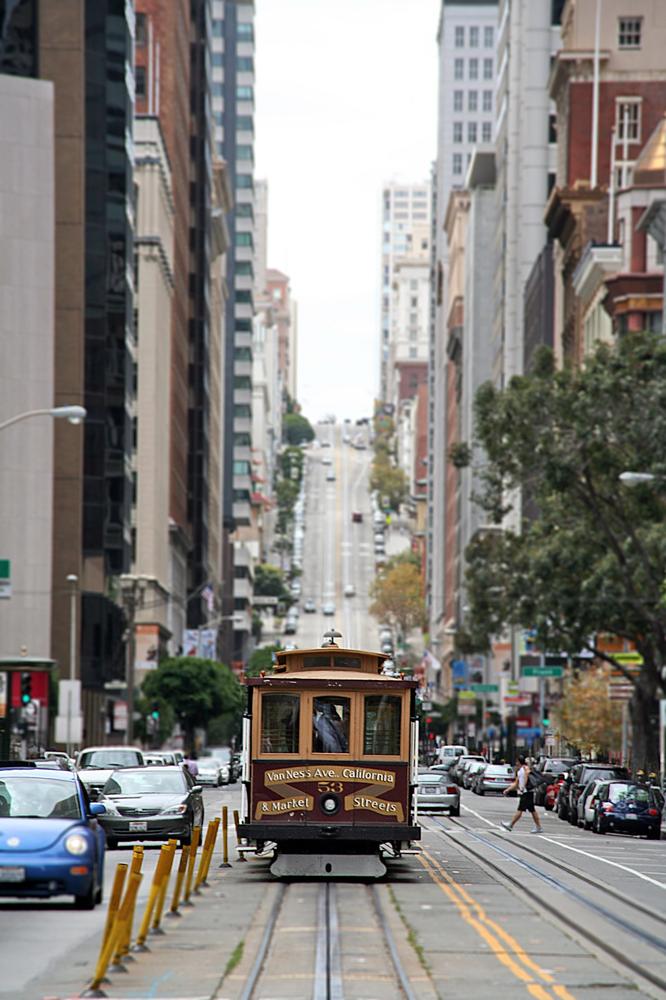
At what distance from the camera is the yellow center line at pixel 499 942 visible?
16.8m

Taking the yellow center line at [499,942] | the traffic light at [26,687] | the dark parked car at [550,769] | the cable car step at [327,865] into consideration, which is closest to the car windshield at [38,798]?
the yellow center line at [499,942]

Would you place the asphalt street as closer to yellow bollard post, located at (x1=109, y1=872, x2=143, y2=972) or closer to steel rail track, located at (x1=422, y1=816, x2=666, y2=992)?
steel rail track, located at (x1=422, y1=816, x2=666, y2=992)

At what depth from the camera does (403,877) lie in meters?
29.9

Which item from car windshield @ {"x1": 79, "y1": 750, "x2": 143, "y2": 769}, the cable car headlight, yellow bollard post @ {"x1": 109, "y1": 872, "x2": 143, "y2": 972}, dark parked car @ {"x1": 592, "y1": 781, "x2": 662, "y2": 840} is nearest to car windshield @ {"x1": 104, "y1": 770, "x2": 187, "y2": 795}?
the cable car headlight

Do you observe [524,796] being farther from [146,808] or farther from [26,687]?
[26,687]

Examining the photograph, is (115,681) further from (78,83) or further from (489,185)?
(489,185)

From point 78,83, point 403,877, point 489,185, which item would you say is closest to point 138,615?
point 78,83

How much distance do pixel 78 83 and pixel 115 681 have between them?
3150cm

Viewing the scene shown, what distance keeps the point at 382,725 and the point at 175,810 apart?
313 inches

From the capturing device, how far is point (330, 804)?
2795cm

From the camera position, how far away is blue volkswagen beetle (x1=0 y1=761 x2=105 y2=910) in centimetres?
2177

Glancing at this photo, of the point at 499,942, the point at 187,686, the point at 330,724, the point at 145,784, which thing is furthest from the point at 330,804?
the point at 187,686

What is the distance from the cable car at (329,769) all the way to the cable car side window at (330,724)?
1cm

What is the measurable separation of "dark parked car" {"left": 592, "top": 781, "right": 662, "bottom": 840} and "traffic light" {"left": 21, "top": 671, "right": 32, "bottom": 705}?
22.6 metres
